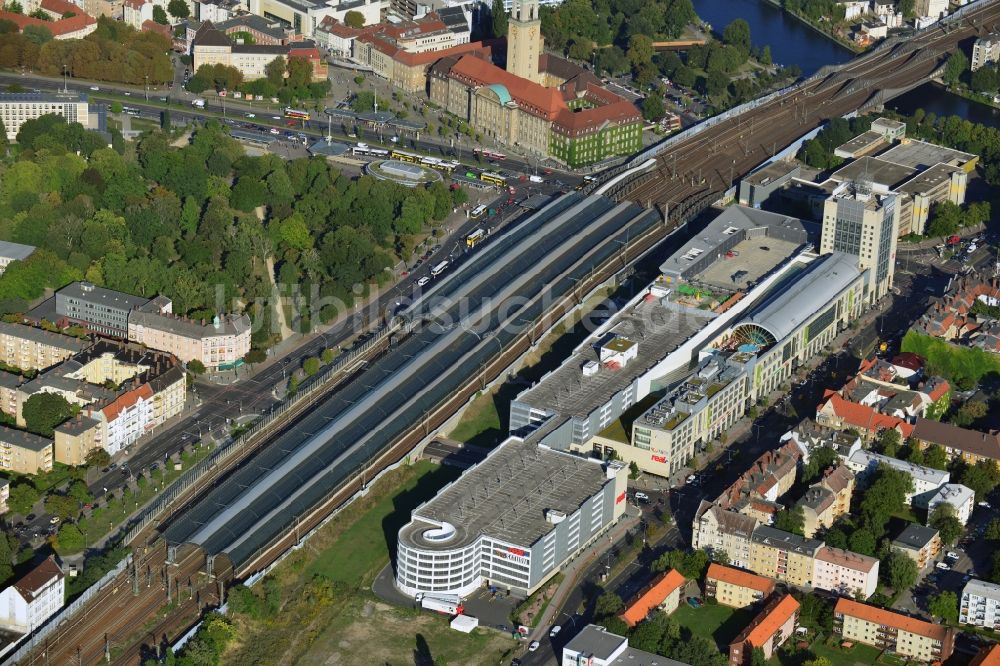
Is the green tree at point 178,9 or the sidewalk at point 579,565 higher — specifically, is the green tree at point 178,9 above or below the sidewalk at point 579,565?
above

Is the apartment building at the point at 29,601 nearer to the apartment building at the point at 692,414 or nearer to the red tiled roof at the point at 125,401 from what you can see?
the red tiled roof at the point at 125,401

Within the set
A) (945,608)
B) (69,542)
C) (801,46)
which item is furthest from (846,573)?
(801,46)

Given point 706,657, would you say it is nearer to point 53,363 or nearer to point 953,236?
point 53,363

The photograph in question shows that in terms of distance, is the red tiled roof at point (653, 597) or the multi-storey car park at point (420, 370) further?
the multi-storey car park at point (420, 370)

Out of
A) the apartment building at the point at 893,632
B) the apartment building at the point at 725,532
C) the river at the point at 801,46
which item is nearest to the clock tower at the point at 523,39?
the river at the point at 801,46

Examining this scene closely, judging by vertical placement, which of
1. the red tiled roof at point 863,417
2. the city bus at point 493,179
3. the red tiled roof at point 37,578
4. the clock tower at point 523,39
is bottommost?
the red tiled roof at point 37,578

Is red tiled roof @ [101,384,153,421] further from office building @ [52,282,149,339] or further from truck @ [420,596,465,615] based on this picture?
truck @ [420,596,465,615]
